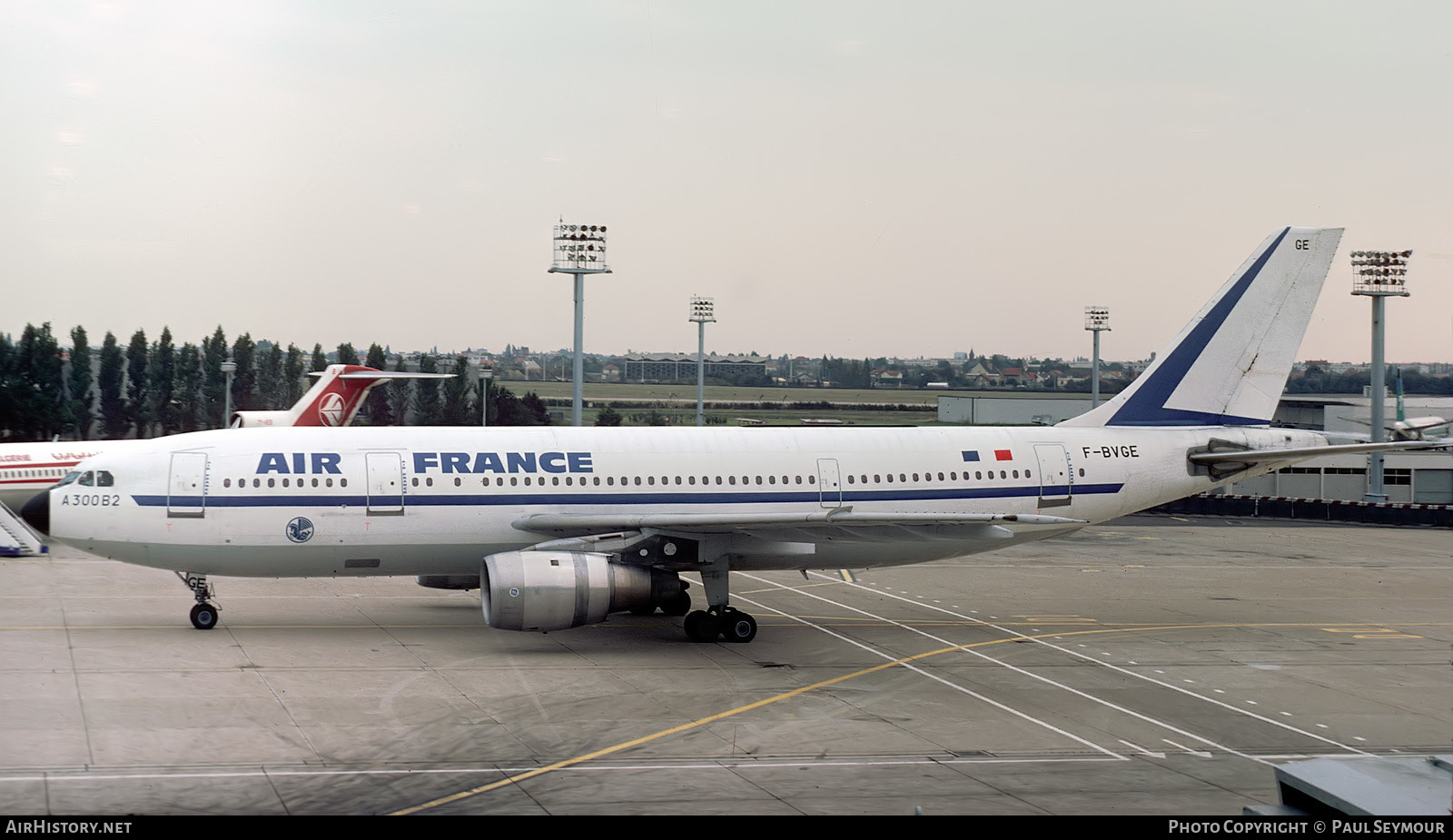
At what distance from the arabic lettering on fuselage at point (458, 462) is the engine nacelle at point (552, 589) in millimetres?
2528

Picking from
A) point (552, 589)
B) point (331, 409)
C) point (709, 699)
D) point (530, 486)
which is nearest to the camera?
point (709, 699)

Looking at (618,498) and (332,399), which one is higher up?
(332,399)

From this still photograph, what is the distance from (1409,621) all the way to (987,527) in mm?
12951

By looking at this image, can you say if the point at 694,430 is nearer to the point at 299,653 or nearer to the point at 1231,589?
the point at 299,653

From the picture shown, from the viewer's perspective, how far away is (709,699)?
2166 centimetres

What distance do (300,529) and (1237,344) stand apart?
23.1m

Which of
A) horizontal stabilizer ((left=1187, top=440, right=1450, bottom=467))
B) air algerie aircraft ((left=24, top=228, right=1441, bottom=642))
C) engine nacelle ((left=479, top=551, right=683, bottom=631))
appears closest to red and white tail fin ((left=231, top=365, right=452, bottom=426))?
air algerie aircraft ((left=24, top=228, right=1441, bottom=642))

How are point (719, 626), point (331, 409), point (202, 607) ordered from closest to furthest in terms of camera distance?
point (202, 607) → point (719, 626) → point (331, 409)

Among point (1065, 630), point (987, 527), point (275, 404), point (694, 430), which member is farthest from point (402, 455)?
point (275, 404)

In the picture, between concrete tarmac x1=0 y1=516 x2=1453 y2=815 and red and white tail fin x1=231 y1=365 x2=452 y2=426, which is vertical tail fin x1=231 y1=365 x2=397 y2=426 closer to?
red and white tail fin x1=231 y1=365 x2=452 y2=426

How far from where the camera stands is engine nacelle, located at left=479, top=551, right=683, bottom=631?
79.0 ft

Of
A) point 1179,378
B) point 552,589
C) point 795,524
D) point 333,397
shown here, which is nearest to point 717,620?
point 795,524

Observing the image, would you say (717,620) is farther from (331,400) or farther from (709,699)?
(331,400)

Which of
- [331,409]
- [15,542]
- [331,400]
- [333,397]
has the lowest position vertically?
[15,542]
